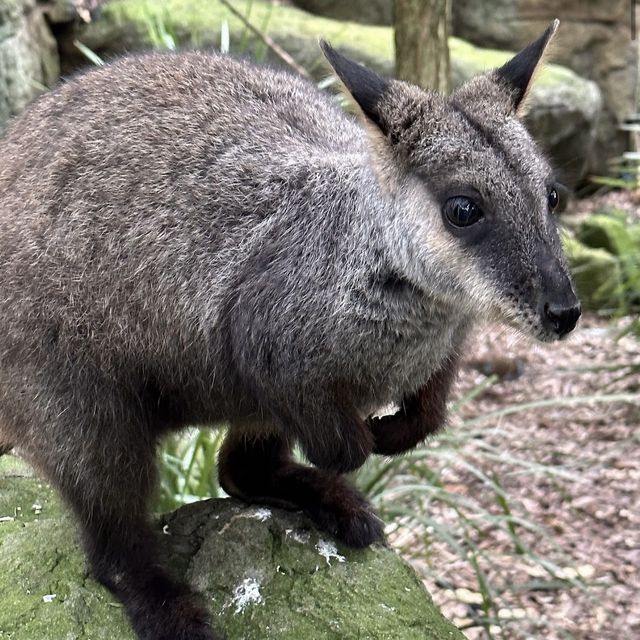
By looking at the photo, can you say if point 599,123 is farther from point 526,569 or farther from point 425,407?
point 425,407

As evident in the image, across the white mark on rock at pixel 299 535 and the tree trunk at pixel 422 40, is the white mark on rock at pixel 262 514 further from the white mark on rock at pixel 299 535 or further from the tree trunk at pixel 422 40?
the tree trunk at pixel 422 40

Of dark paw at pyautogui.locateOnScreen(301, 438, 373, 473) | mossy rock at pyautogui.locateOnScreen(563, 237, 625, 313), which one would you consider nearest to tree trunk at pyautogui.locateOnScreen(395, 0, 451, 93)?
dark paw at pyautogui.locateOnScreen(301, 438, 373, 473)

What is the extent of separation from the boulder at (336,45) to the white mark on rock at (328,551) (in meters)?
6.08

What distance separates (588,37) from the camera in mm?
12523

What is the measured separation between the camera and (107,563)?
11.5ft

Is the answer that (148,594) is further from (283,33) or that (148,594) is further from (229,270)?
(283,33)

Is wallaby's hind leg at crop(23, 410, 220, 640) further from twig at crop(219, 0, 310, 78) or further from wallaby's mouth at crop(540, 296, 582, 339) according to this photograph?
twig at crop(219, 0, 310, 78)

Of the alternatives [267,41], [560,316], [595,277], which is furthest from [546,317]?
[595,277]

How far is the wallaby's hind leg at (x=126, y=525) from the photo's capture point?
11.0 ft

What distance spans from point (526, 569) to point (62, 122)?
385cm

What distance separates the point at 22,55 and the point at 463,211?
630 cm

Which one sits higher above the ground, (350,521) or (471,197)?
(471,197)

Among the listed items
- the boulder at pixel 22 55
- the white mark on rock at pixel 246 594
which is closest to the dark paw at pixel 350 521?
the white mark on rock at pixel 246 594

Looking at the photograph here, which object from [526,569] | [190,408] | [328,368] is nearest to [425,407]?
[328,368]
